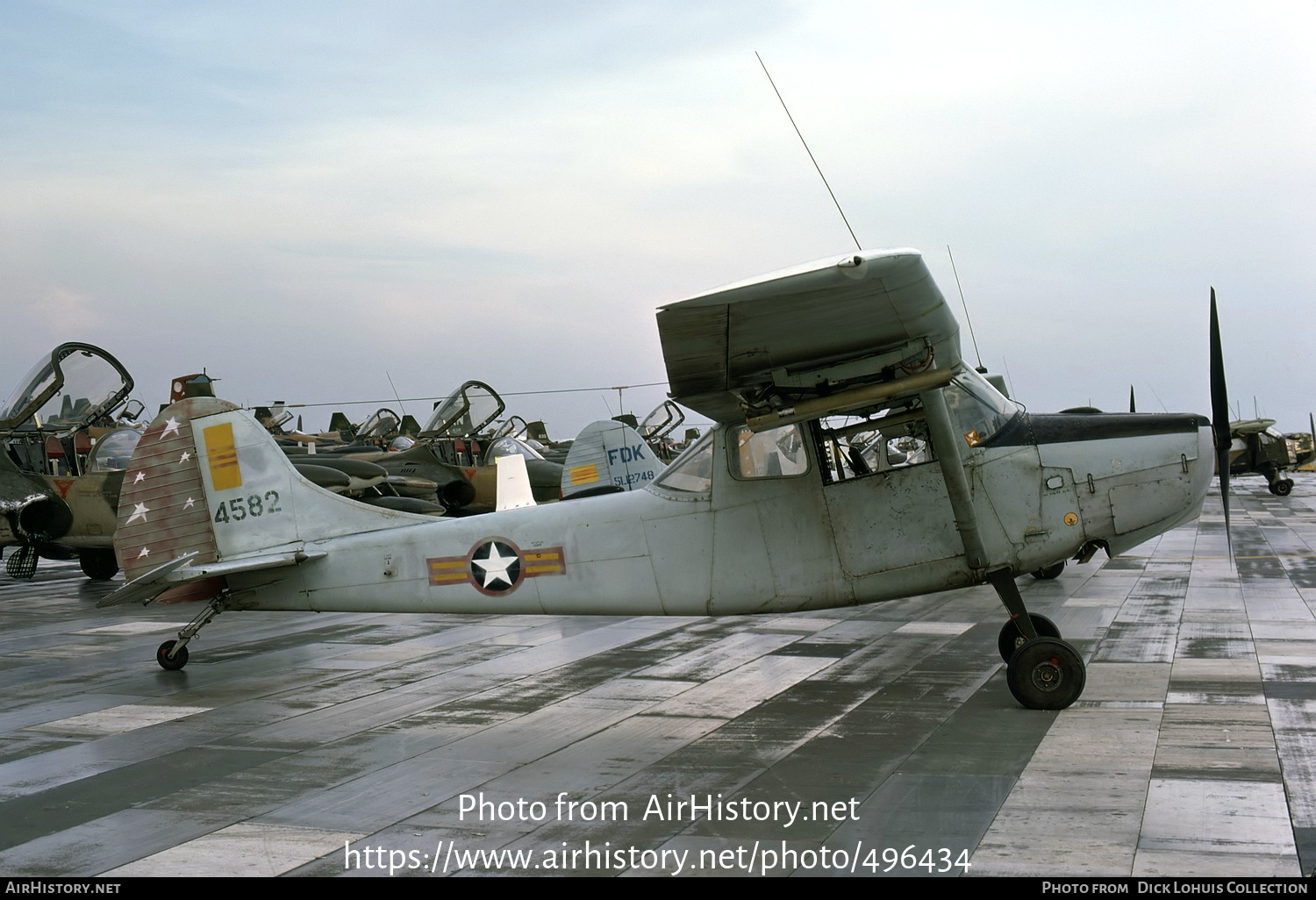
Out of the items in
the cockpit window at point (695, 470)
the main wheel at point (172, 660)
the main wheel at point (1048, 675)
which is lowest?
the main wheel at point (1048, 675)

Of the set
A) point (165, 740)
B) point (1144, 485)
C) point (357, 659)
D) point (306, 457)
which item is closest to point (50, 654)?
point (357, 659)

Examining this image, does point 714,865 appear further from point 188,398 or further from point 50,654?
point 50,654

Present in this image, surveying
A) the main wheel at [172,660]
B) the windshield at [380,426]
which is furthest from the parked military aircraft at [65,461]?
the windshield at [380,426]

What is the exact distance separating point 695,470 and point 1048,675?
2.81 m

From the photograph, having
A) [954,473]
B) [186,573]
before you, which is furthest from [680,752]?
[186,573]

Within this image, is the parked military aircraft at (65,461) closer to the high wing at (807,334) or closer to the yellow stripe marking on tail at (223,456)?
the yellow stripe marking on tail at (223,456)

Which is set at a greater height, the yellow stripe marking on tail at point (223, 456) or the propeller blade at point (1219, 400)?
the yellow stripe marking on tail at point (223, 456)

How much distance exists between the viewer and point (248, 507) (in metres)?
Answer: 8.70

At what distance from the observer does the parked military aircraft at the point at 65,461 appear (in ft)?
57.7

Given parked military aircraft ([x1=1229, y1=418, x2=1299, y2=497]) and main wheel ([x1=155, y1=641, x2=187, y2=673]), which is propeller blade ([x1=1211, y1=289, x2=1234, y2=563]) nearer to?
main wheel ([x1=155, y1=641, x2=187, y2=673])

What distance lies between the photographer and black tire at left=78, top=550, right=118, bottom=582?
19.3m

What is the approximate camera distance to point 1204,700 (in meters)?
7.04

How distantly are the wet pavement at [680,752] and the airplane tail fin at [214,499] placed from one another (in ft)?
4.17

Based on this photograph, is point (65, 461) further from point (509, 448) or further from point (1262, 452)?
point (1262, 452)
